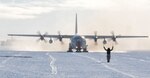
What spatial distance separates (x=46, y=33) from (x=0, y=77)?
104 metres

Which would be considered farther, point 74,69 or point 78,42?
point 78,42

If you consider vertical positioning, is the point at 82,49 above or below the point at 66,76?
below

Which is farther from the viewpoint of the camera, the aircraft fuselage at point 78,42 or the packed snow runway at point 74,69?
the aircraft fuselage at point 78,42

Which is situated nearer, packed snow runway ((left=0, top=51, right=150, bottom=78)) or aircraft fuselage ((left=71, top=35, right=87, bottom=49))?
packed snow runway ((left=0, top=51, right=150, bottom=78))

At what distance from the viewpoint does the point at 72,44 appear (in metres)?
112

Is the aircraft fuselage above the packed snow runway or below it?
below

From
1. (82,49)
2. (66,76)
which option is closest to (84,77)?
(66,76)

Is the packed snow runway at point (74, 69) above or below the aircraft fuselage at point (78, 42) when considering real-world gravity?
above

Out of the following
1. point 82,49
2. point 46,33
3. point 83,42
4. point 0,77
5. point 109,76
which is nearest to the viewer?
point 0,77

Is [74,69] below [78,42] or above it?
above

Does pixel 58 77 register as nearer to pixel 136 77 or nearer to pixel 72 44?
pixel 136 77

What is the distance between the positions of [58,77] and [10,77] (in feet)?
8.94

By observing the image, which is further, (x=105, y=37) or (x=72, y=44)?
(x=105, y=37)

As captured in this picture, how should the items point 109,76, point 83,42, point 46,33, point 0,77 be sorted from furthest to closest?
point 46,33, point 83,42, point 109,76, point 0,77
